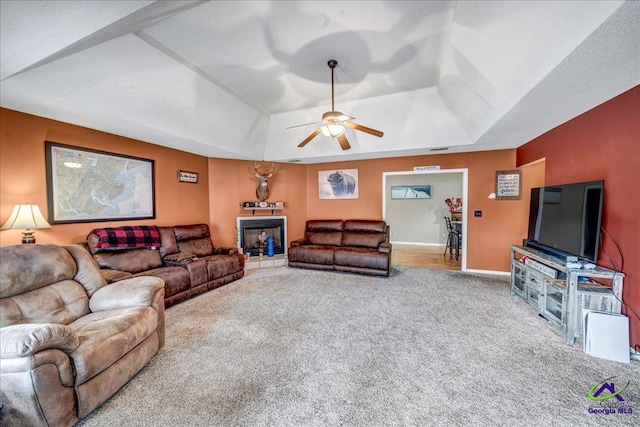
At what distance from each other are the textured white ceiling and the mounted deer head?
1.24m

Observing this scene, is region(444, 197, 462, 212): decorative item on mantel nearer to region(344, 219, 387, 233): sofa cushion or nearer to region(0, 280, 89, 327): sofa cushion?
region(344, 219, 387, 233): sofa cushion

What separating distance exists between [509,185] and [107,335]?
5.97 meters

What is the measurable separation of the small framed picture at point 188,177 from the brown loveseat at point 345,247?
236 centimetres

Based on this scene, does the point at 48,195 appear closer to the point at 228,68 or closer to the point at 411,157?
the point at 228,68

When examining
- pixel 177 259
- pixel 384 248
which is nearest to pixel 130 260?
pixel 177 259

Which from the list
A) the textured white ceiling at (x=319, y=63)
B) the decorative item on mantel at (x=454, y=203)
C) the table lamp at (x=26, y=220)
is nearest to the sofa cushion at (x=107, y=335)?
the table lamp at (x=26, y=220)

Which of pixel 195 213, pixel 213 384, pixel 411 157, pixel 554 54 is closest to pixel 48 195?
pixel 195 213

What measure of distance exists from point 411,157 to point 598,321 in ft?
12.5

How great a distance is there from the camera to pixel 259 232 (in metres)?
5.70

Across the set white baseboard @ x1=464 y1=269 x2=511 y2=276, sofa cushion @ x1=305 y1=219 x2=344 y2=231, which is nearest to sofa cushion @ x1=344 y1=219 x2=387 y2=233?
sofa cushion @ x1=305 y1=219 x2=344 y2=231

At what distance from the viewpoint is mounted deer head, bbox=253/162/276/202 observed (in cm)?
537

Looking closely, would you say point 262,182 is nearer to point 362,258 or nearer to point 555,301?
point 362,258

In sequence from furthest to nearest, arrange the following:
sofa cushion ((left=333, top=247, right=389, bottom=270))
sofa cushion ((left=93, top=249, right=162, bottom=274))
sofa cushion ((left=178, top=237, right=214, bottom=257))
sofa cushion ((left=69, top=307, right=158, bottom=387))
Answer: sofa cushion ((left=333, top=247, right=389, bottom=270))
sofa cushion ((left=178, top=237, right=214, bottom=257))
sofa cushion ((left=93, top=249, right=162, bottom=274))
sofa cushion ((left=69, top=307, right=158, bottom=387))

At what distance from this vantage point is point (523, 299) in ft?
11.0
